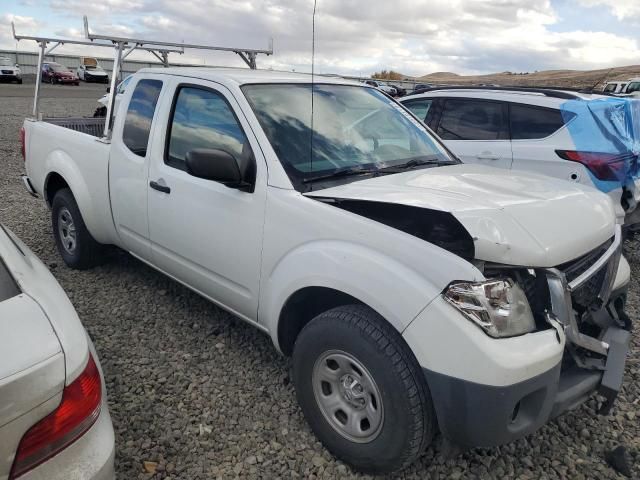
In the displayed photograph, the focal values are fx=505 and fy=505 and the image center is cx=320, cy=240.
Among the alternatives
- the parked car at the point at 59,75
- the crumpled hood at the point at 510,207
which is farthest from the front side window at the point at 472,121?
the parked car at the point at 59,75

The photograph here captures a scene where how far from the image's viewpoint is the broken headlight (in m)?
1.94

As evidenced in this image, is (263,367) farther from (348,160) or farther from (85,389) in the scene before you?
(85,389)

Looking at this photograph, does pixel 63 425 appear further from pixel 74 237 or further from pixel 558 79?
pixel 558 79

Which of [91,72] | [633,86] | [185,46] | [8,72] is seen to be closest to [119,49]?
[185,46]

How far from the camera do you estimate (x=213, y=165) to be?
258cm

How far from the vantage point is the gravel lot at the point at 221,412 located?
2480 mm

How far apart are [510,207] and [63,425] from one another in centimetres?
192

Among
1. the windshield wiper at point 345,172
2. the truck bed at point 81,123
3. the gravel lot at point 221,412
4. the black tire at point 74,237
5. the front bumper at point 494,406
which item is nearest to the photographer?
the front bumper at point 494,406

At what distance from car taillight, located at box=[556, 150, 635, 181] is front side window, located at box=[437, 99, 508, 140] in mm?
973

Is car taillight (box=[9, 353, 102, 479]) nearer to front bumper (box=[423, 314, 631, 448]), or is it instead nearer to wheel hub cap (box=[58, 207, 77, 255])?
front bumper (box=[423, 314, 631, 448])

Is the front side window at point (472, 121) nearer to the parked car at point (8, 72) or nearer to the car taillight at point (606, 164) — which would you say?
the car taillight at point (606, 164)

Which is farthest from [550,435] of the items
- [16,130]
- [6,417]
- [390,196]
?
[16,130]

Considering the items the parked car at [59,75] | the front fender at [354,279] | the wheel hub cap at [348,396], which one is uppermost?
the parked car at [59,75]

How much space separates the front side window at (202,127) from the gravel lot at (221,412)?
1246 millimetres
